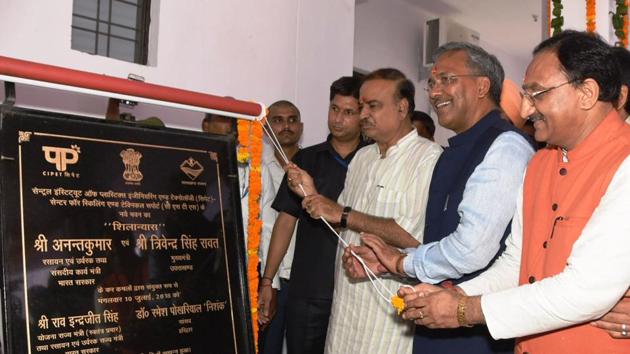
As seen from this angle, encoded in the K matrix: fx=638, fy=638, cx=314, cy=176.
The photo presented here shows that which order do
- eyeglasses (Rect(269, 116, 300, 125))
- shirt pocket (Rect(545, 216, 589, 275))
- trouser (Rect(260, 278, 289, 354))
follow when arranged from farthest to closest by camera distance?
eyeglasses (Rect(269, 116, 300, 125))
trouser (Rect(260, 278, 289, 354))
shirt pocket (Rect(545, 216, 589, 275))

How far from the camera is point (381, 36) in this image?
8188mm

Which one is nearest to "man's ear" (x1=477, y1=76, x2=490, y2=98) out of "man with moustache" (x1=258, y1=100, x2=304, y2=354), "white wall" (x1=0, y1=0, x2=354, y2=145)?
"man with moustache" (x1=258, y1=100, x2=304, y2=354)

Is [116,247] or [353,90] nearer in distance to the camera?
[116,247]

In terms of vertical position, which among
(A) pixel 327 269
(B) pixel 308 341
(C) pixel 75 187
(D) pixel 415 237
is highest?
(C) pixel 75 187

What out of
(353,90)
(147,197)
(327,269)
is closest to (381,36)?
(353,90)

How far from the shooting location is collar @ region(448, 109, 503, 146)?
2219mm

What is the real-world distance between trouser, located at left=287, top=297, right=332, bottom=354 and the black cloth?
0.04 meters

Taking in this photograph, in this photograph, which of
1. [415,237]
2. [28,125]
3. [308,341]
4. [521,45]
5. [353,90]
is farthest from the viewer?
[521,45]

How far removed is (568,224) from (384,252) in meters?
0.77

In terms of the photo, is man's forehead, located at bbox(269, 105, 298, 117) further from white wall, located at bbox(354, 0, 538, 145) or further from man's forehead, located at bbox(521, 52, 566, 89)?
white wall, located at bbox(354, 0, 538, 145)

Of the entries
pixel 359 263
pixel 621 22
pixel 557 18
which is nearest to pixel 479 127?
pixel 359 263

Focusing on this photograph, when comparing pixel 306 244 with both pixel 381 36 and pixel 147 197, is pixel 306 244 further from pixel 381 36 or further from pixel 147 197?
pixel 381 36

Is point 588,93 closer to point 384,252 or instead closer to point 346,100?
point 384,252

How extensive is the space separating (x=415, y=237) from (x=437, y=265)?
1.61 ft
